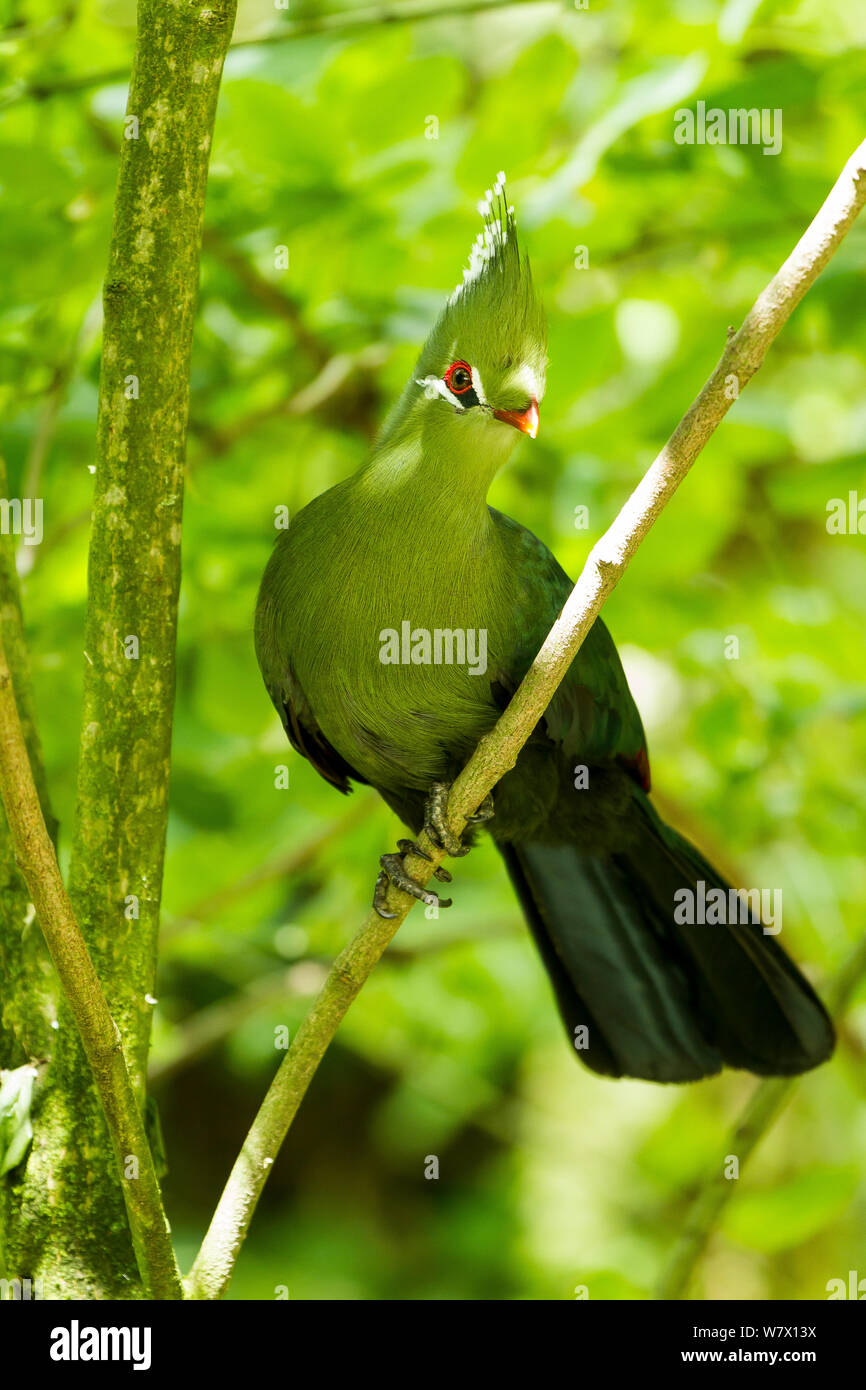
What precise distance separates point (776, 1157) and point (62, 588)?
453 cm

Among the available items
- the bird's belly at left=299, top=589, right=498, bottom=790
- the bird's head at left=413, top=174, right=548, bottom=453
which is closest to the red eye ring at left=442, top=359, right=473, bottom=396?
the bird's head at left=413, top=174, right=548, bottom=453

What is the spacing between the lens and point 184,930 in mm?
3617

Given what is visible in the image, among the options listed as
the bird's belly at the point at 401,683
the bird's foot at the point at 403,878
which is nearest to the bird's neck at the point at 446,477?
the bird's belly at the point at 401,683

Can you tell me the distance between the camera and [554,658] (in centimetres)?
192

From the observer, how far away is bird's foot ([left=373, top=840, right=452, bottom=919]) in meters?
2.45

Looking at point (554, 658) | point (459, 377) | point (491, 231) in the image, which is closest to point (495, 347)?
point (459, 377)

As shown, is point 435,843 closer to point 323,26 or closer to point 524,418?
point 524,418

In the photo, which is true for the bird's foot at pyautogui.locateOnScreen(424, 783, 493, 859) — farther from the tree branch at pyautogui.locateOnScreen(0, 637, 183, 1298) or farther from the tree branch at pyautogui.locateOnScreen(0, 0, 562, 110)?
the tree branch at pyautogui.locateOnScreen(0, 0, 562, 110)

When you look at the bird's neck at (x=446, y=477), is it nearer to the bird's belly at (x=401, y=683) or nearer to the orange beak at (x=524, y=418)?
the orange beak at (x=524, y=418)

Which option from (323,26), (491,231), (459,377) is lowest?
(459,377)

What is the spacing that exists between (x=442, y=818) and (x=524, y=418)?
31.4 inches

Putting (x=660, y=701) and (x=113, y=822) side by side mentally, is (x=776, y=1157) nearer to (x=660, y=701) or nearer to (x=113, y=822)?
(x=660, y=701)

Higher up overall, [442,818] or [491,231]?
[491,231]

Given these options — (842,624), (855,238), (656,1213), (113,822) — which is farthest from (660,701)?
(113,822)
